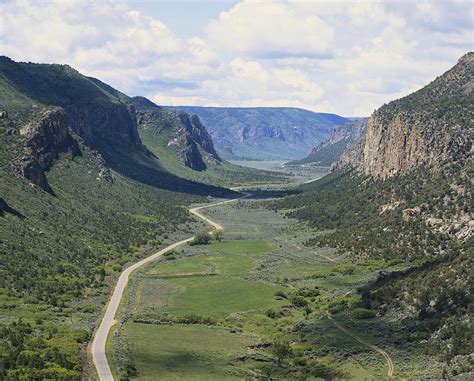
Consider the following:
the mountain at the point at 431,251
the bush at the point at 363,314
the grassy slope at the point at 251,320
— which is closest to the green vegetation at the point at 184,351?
the grassy slope at the point at 251,320

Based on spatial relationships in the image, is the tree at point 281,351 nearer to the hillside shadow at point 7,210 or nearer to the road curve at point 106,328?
the road curve at point 106,328

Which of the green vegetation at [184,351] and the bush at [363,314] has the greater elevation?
the bush at [363,314]

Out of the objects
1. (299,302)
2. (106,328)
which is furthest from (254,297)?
(106,328)

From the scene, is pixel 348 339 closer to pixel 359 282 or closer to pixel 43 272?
pixel 359 282

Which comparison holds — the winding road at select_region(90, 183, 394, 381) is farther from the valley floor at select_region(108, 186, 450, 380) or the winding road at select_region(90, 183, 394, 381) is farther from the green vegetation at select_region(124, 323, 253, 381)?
the green vegetation at select_region(124, 323, 253, 381)

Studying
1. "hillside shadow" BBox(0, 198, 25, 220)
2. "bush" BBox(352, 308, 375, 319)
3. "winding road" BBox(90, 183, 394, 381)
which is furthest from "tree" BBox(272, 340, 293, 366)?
"hillside shadow" BBox(0, 198, 25, 220)
